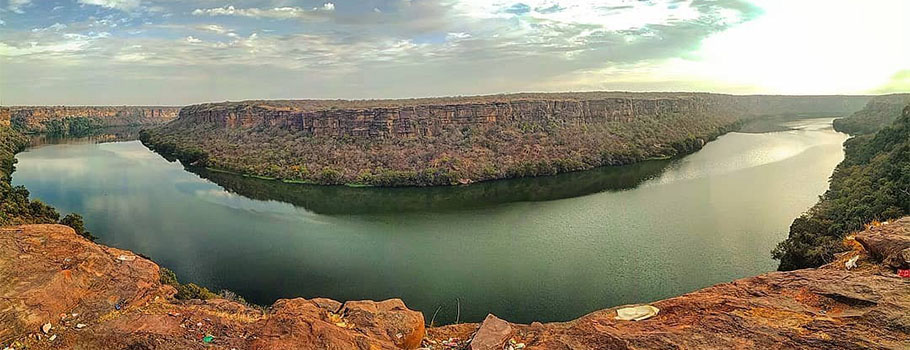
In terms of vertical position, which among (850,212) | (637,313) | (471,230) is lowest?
(471,230)

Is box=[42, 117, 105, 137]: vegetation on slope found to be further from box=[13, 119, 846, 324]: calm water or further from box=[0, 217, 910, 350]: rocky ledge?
box=[0, 217, 910, 350]: rocky ledge

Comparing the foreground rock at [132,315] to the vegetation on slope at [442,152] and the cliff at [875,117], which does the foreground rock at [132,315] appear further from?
the cliff at [875,117]

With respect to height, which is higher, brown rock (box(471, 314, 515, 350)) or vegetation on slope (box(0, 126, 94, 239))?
brown rock (box(471, 314, 515, 350))

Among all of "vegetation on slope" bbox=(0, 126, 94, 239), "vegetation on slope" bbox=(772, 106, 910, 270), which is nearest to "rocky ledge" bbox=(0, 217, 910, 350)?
"vegetation on slope" bbox=(772, 106, 910, 270)

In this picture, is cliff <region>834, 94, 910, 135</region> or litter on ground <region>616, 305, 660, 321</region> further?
cliff <region>834, 94, 910, 135</region>

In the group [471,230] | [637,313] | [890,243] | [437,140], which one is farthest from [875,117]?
[637,313]

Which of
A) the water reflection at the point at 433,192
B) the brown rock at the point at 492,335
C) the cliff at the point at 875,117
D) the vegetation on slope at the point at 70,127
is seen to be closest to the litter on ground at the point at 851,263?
the brown rock at the point at 492,335

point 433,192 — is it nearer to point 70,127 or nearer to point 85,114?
point 70,127
